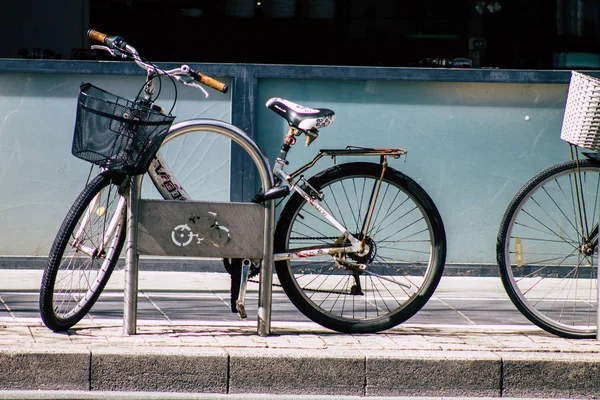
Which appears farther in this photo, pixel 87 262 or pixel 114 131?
pixel 87 262

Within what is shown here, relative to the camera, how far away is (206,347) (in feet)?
15.6

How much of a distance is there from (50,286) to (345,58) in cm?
362

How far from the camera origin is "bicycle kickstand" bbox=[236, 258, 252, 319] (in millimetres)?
5016

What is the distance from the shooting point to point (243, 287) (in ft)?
16.6

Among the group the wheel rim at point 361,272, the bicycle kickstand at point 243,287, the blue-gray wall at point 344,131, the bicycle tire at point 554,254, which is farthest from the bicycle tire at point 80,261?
the blue-gray wall at point 344,131

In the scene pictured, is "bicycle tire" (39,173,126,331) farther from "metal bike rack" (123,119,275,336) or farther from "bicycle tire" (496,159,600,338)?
"bicycle tire" (496,159,600,338)

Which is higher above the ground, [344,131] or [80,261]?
[344,131]

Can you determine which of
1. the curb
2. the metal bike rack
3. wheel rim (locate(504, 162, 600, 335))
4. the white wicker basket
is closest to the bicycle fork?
the metal bike rack

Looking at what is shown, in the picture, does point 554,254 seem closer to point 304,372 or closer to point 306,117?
point 306,117

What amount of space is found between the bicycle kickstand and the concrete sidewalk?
14 cm

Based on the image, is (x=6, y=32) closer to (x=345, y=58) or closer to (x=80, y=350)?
(x=345, y=58)

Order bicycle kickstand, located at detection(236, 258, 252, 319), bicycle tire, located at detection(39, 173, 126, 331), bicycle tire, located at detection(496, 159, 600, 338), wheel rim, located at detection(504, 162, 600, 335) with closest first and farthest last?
bicycle tire, located at detection(39, 173, 126, 331) < bicycle kickstand, located at detection(236, 258, 252, 319) < bicycle tire, located at detection(496, 159, 600, 338) < wheel rim, located at detection(504, 162, 600, 335)

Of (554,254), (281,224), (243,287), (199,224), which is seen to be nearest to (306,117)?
(281,224)

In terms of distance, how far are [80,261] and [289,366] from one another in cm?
124
